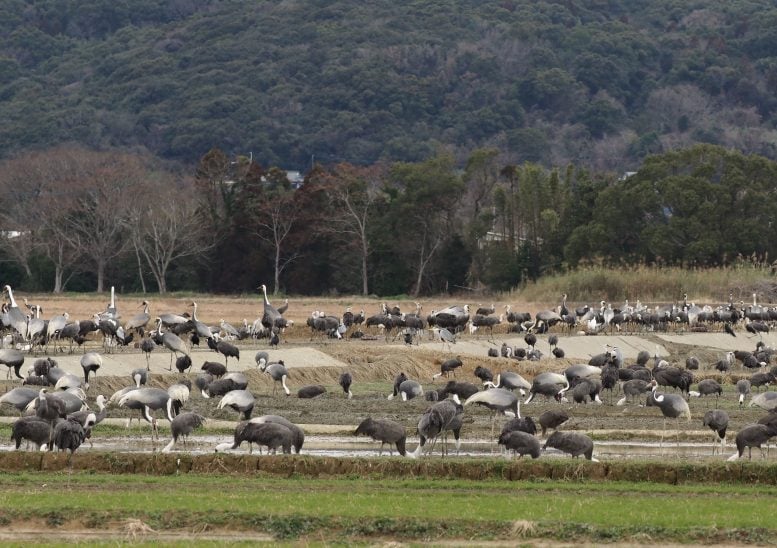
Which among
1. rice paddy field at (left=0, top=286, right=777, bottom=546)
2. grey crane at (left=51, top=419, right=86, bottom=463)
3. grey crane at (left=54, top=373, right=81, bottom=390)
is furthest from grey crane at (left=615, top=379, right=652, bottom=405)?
grey crane at (left=51, top=419, right=86, bottom=463)

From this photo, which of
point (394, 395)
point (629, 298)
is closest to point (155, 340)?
point (394, 395)

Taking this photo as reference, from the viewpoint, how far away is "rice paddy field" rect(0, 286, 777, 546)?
17.2 m

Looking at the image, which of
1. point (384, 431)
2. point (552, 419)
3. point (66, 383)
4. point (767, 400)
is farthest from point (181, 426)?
point (767, 400)

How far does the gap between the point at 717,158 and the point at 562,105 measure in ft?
268

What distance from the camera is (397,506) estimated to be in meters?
18.5

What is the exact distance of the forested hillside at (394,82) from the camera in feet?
489

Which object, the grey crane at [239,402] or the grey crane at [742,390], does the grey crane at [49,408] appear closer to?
the grey crane at [239,402]

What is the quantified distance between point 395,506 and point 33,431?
6367 mm

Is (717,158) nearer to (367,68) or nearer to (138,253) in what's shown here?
(138,253)

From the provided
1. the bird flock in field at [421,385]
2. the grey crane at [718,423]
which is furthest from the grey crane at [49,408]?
the grey crane at [718,423]

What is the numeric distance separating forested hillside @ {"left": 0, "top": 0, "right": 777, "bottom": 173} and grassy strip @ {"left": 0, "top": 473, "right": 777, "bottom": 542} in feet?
408

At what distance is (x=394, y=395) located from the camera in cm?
3366

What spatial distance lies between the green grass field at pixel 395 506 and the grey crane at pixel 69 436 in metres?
0.52

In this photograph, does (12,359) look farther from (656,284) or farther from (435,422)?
(656,284)
